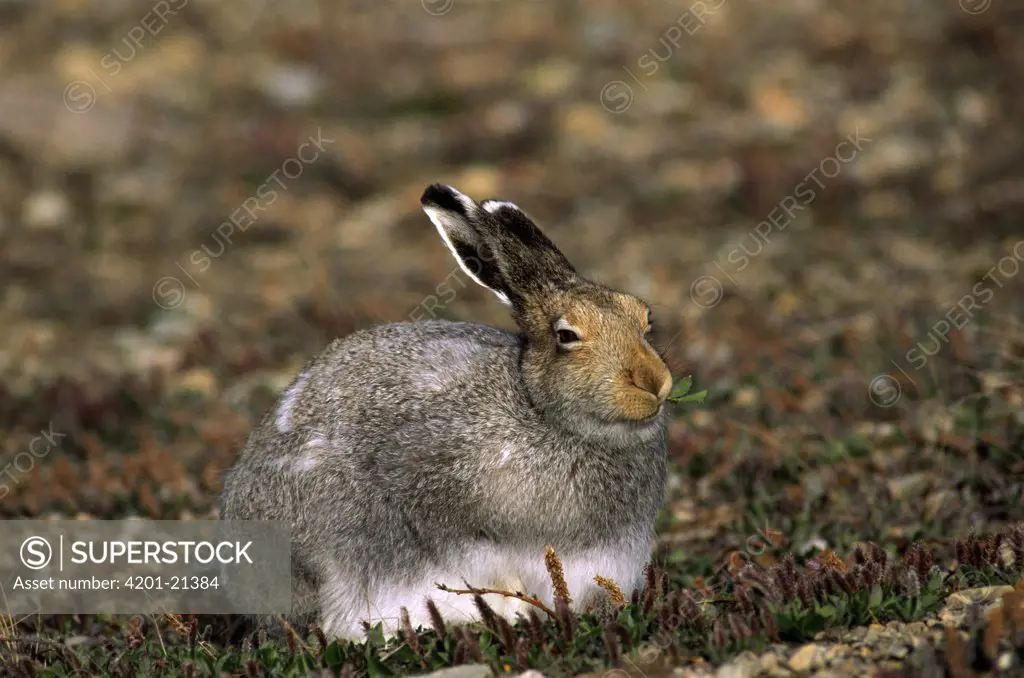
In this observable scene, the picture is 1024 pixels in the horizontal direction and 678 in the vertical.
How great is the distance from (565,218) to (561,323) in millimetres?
10821

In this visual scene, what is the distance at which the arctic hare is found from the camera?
6.88 metres

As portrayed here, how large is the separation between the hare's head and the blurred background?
1984mm

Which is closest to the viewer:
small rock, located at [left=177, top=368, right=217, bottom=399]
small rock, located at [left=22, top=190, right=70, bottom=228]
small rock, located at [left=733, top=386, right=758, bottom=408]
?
small rock, located at [left=733, top=386, right=758, bottom=408]

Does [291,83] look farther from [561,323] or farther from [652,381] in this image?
[652,381]

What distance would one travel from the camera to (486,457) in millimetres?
6961

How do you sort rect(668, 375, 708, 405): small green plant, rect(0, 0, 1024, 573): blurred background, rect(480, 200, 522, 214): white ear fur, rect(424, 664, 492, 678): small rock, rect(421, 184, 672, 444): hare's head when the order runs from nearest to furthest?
rect(424, 664, 492, 678): small rock < rect(421, 184, 672, 444): hare's head < rect(668, 375, 708, 405): small green plant < rect(480, 200, 522, 214): white ear fur < rect(0, 0, 1024, 573): blurred background

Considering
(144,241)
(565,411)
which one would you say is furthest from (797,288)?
(144,241)

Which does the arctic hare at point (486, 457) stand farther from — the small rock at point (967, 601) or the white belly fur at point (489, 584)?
the small rock at point (967, 601)

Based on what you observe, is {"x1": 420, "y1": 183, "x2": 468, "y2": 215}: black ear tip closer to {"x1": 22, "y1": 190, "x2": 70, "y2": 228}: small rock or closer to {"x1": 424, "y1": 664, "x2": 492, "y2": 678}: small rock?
{"x1": 424, "y1": 664, "x2": 492, "y2": 678}: small rock

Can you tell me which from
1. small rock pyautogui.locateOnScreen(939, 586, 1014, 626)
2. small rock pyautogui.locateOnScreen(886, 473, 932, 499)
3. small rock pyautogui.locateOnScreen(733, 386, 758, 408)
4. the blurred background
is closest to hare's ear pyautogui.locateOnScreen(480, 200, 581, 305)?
the blurred background

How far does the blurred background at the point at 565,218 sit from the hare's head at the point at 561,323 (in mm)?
1984

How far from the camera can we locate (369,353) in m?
7.65

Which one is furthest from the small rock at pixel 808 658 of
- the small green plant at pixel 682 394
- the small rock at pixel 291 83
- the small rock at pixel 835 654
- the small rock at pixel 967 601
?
the small rock at pixel 291 83

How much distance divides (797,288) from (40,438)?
7.75m
